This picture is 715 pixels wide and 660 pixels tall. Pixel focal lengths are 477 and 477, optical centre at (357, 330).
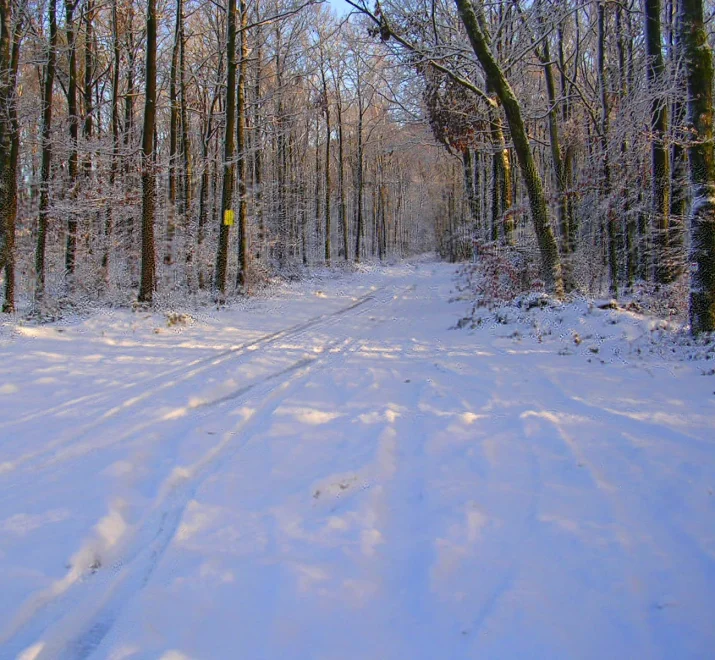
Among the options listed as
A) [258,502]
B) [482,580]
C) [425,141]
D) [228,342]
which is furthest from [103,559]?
[425,141]

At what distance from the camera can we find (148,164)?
11.5 meters

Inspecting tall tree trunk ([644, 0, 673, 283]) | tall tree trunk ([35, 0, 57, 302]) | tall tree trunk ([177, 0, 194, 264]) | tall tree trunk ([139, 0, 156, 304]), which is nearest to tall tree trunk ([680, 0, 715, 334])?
tall tree trunk ([644, 0, 673, 283])

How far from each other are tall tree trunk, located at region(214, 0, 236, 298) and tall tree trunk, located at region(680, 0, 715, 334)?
427 inches

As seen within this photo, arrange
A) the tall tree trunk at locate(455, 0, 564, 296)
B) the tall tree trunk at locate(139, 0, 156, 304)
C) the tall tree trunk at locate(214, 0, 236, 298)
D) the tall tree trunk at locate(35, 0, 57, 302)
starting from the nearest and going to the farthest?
1. the tall tree trunk at locate(455, 0, 564, 296)
2. the tall tree trunk at locate(139, 0, 156, 304)
3. the tall tree trunk at locate(35, 0, 57, 302)
4. the tall tree trunk at locate(214, 0, 236, 298)

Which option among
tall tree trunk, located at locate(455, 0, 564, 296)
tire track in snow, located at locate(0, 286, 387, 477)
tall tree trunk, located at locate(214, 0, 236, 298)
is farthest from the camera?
tall tree trunk, located at locate(214, 0, 236, 298)

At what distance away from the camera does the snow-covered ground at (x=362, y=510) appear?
218 centimetres

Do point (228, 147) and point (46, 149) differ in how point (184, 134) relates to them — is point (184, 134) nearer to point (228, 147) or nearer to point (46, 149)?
point (228, 147)

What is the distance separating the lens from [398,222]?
5594 cm

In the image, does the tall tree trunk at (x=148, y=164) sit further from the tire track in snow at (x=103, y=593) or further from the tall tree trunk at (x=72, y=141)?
the tire track in snow at (x=103, y=593)

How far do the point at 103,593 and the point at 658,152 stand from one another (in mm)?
12077

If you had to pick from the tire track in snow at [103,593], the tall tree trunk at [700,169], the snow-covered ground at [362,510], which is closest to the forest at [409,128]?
the tall tree trunk at [700,169]

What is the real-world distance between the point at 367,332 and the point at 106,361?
4701mm

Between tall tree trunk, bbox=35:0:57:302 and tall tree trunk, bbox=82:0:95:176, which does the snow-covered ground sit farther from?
tall tree trunk, bbox=82:0:95:176

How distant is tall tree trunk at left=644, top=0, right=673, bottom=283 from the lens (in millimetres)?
9227
